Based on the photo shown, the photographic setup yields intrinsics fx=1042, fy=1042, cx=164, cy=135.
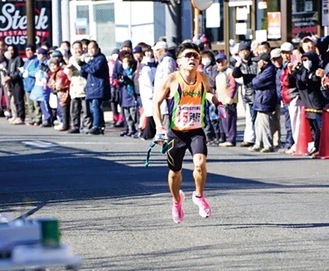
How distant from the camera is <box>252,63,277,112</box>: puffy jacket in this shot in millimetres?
17141

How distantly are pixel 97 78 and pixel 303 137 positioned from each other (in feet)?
17.6

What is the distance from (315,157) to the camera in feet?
53.0

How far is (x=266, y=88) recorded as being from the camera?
675 inches

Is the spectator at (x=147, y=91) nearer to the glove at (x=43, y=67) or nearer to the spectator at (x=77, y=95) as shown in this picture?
the spectator at (x=77, y=95)

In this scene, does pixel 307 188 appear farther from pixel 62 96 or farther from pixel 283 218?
pixel 62 96

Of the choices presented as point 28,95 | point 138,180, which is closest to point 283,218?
point 138,180

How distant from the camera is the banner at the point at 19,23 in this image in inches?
1175

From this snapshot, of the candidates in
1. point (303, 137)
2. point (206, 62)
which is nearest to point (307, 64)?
point (303, 137)

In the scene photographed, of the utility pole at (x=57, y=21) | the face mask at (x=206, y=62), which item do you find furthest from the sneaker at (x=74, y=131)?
the utility pole at (x=57, y=21)

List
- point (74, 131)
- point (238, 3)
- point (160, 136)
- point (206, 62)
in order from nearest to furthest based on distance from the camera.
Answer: point (160, 136)
point (206, 62)
point (74, 131)
point (238, 3)

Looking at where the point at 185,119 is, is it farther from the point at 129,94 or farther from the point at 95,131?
the point at 95,131

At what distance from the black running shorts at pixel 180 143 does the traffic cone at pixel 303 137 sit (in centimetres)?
683

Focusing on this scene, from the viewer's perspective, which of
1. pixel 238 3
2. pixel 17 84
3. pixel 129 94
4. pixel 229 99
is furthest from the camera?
pixel 238 3

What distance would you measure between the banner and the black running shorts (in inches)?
795
